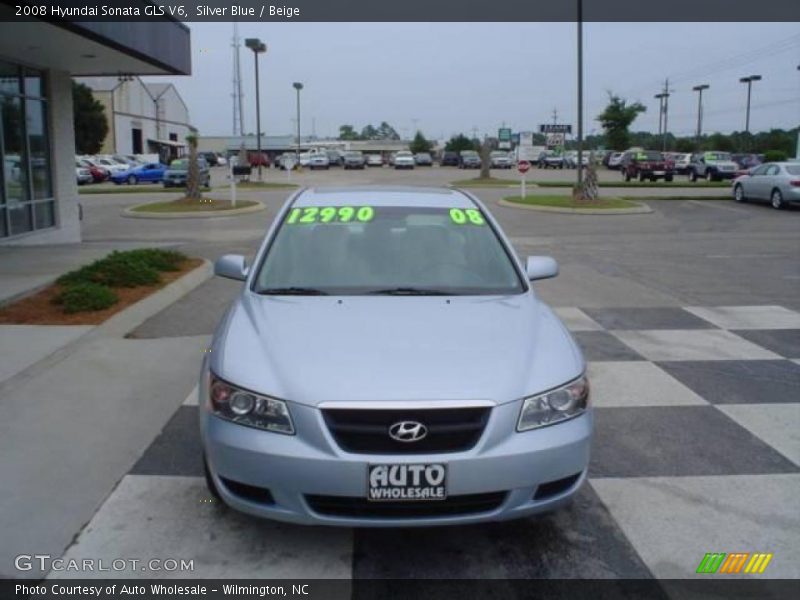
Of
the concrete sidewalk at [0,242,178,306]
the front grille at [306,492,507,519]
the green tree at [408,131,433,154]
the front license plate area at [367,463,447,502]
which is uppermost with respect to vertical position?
the green tree at [408,131,433,154]

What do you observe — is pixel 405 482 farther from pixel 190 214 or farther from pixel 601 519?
pixel 190 214

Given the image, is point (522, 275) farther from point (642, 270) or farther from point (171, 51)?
point (171, 51)

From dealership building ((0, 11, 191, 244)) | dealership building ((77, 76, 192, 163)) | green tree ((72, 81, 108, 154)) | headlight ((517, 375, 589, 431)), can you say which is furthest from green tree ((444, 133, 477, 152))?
headlight ((517, 375, 589, 431))

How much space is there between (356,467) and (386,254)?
6.37 ft

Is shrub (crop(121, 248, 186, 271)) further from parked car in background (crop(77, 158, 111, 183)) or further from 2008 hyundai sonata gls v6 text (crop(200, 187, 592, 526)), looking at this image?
parked car in background (crop(77, 158, 111, 183))

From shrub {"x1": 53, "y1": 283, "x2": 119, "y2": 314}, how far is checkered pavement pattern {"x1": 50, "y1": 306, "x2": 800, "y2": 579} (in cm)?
320

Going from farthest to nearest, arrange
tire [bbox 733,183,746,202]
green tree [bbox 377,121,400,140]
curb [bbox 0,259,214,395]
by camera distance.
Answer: green tree [bbox 377,121,400,140], tire [bbox 733,183,746,202], curb [bbox 0,259,214,395]

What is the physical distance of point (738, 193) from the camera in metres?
27.5

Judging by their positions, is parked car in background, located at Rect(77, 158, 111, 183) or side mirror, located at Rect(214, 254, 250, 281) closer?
side mirror, located at Rect(214, 254, 250, 281)

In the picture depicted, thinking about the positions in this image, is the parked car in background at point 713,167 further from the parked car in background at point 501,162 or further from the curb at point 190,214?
the curb at point 190,214

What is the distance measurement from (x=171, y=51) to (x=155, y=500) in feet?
42.3

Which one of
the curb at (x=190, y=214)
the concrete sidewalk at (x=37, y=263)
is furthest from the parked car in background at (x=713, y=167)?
the concrete sidewalk at (x=37, y=263)

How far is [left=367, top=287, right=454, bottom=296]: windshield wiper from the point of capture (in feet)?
15.3

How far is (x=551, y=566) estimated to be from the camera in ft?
12.2
